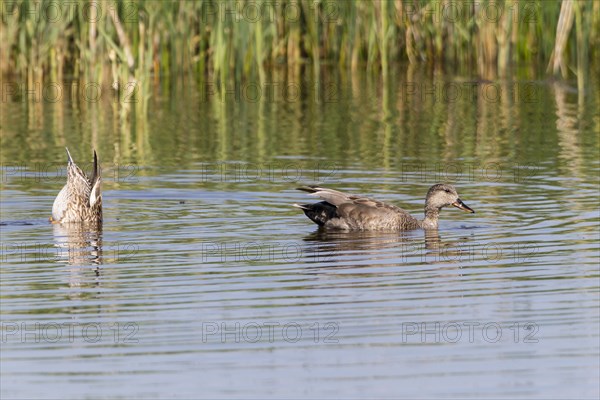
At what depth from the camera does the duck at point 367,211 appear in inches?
456

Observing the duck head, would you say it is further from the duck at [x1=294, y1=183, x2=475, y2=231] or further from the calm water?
the calm water

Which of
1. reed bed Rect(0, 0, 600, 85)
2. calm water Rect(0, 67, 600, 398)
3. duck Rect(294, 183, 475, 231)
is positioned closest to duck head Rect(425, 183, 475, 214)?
duck Rect(294, 183, 475, 231)

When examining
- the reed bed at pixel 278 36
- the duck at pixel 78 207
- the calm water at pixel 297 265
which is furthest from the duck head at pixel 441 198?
the reed bed at pixel 278 36

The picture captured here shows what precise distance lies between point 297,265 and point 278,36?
14931 mm

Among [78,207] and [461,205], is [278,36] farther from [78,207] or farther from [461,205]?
[461,205]

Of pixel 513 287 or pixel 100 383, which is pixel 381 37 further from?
pixel 100 383

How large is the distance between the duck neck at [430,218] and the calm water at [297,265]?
0.09 meters

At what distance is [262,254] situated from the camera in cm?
1037

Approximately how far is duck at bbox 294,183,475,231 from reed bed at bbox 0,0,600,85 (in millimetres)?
7191

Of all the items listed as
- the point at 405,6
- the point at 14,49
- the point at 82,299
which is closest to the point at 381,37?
the point at 405,6

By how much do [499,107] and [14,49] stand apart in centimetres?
715

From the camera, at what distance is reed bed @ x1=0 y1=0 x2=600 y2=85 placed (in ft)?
64.5

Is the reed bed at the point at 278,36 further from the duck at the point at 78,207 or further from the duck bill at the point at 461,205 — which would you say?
the duck bill at the point at 461,205

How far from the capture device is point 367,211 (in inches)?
456
